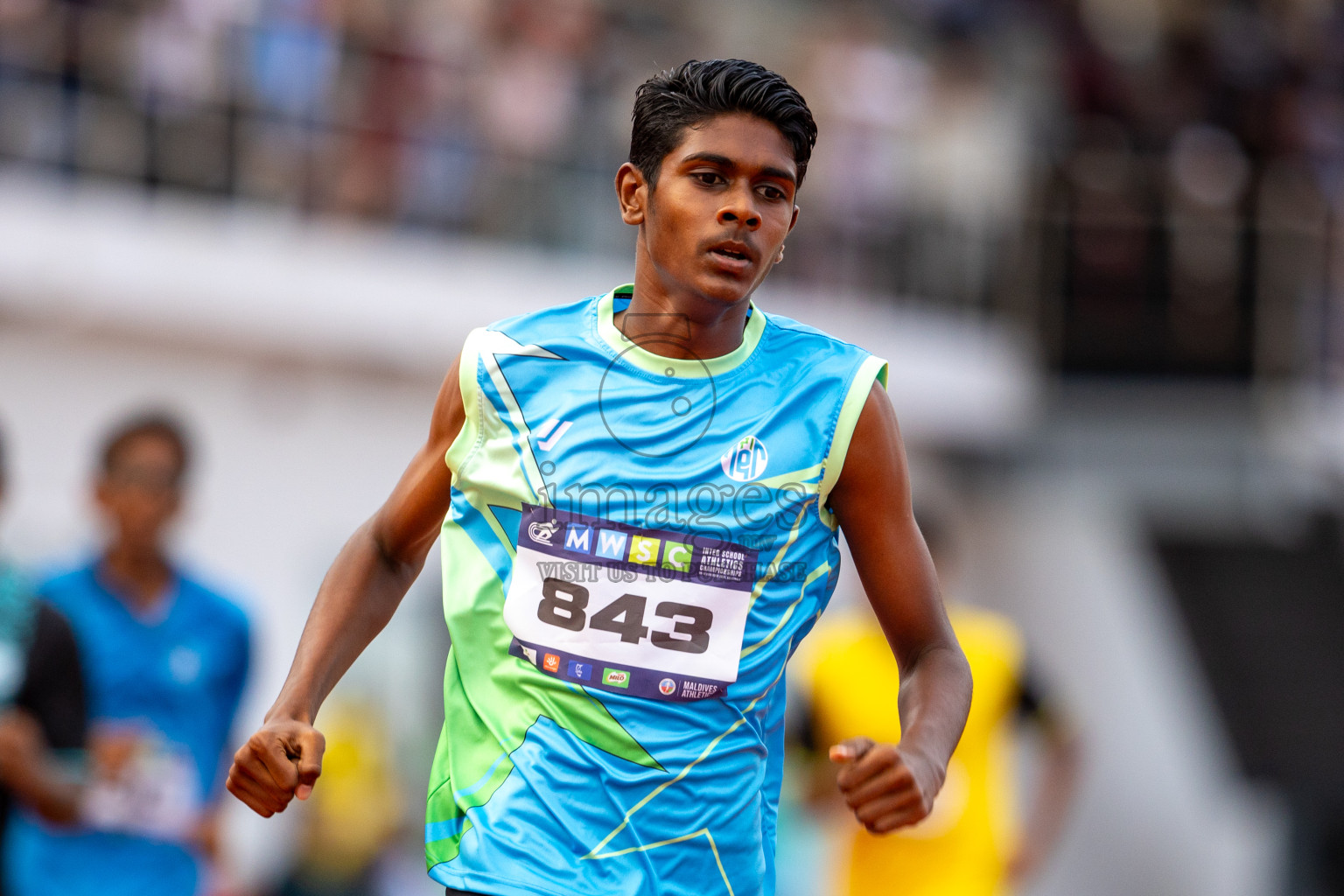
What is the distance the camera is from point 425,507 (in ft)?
10.8

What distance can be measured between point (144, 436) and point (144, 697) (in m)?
0.82

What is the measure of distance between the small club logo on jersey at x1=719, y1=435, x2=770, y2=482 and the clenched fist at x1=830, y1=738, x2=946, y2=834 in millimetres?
543

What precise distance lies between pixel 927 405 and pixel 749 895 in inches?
439

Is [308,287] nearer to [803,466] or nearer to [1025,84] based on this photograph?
[1025,84]

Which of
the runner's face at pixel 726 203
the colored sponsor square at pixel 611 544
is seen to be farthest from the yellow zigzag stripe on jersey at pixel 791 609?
the runner's face at pixel 726 203

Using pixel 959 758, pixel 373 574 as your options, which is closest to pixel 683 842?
pixel 373 574

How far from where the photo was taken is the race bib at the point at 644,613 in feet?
9.91

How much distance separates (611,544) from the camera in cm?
304

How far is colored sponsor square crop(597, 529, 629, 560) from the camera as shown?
3043 mm

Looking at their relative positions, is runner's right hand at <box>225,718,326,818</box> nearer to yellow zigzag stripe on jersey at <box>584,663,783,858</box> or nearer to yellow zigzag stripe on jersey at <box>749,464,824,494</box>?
yellow zigzag stripe on jersey at <box>584,663,783,858</box>

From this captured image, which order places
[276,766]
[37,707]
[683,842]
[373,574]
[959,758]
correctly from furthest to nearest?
[959,758] < [37,707] < [373,574] < [683,842] < [276,766]

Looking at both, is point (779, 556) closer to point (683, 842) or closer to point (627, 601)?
point (627, 601)

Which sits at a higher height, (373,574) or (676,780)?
(373,574)

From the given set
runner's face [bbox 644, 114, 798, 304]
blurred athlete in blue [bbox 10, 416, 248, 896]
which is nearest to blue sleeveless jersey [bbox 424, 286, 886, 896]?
A: runner's face [bbox 644, 114, 798, 304]
